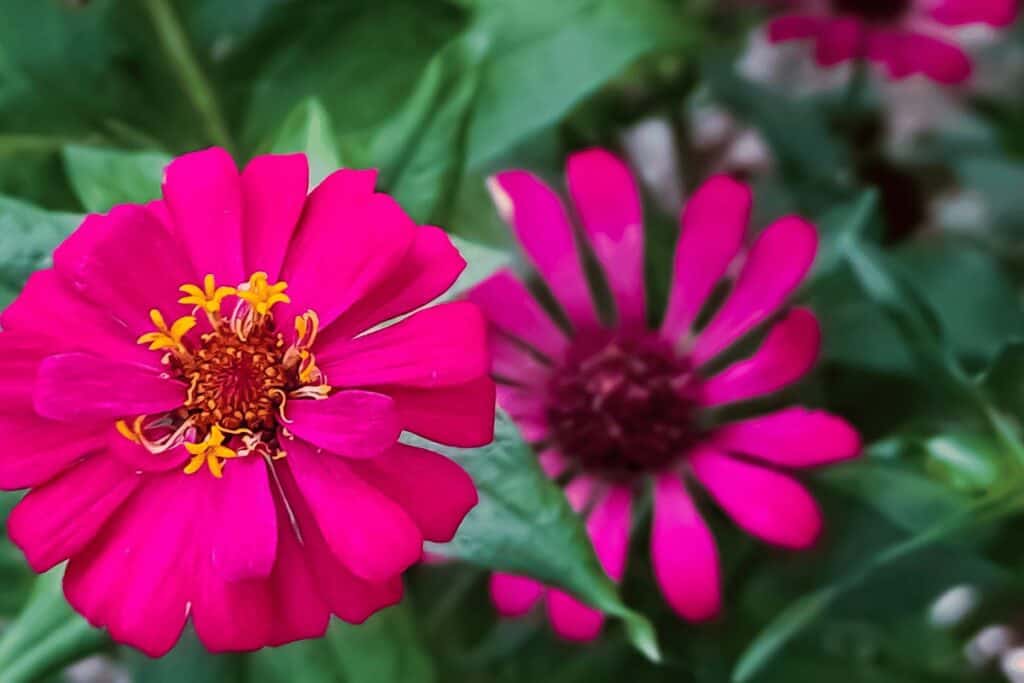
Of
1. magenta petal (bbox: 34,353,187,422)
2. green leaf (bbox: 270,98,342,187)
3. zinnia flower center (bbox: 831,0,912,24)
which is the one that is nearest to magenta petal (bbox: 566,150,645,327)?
green leaf (bbox: 270,98,342,187)

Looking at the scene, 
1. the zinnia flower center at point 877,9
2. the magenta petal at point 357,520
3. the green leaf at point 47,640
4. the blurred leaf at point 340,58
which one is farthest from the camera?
the zinnia flower center at point 877,9

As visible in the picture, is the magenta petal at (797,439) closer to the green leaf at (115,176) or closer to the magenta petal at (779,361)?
the magenta petal at (779,361)

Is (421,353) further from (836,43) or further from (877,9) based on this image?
(877,9)

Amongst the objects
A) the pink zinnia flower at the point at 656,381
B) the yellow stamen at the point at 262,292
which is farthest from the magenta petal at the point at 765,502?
the yellow stamen at the point at 262,292

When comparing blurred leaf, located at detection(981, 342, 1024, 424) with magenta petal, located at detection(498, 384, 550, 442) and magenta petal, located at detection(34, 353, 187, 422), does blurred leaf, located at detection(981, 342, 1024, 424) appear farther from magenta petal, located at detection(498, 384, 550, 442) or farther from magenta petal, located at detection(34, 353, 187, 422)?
magenta petal, located at detection(34, 353, 187, 422)

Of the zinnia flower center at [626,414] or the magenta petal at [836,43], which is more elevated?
the magenta petal at [836,43]

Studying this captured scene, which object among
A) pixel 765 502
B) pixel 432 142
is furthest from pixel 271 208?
pixel 765 502

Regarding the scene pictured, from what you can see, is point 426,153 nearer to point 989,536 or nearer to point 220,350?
point 220,350

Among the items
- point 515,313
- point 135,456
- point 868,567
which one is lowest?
point 868,567
